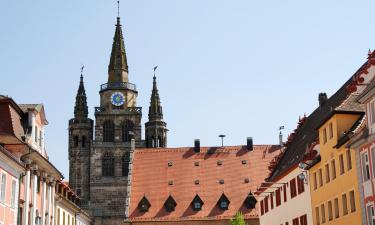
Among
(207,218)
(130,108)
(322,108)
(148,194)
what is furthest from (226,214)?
(130,108)

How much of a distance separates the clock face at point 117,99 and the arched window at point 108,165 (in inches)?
354

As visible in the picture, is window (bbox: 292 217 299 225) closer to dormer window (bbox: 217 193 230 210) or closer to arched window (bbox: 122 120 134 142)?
dormer window (bbox: 217 193 230 210)

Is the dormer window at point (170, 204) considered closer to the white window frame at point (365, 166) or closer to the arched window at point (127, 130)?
the arched window at point (127, 130)

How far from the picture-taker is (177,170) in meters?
83.9

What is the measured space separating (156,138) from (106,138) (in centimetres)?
765

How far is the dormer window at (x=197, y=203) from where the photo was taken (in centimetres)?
7869

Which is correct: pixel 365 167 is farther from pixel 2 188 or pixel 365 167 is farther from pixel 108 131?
pixel 108 131

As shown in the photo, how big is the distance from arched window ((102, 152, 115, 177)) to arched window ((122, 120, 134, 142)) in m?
3.51

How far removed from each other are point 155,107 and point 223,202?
1375 inches

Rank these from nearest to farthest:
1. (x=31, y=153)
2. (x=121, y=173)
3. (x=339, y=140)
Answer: (x=339, y=140)
(x=31, y=153)
(x=121, y=173)

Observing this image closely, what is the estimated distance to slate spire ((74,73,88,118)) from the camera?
110 meters

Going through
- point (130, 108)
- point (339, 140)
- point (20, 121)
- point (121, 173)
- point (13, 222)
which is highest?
Answer: point (130, 108)

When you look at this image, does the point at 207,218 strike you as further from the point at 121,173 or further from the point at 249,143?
the point at 121,173

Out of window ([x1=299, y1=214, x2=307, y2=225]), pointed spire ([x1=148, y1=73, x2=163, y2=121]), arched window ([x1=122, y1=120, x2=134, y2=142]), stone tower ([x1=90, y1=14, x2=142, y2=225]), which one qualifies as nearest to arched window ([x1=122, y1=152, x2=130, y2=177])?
stone tower ([x1=90, y1=14, x2=142, y2=225])
